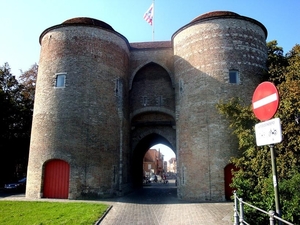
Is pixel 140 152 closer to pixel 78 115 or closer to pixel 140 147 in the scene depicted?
pixel 140 147

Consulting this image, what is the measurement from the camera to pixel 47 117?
17.4 metres

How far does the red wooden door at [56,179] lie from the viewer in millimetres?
16609

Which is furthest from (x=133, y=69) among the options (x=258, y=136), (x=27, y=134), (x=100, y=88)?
(x=258, y=136)

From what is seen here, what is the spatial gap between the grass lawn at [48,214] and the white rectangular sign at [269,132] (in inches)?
285

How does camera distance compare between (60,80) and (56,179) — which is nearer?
(56,179)

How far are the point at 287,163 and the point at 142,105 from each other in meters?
12.0

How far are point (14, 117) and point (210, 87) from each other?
19.1 m

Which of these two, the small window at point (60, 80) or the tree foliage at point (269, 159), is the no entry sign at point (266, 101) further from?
the small window at point (60, 80)

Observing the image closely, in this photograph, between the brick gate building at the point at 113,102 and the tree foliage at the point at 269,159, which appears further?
the brick gate building at the point at 113,102

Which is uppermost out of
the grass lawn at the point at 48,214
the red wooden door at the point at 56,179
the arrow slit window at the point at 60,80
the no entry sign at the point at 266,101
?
the arrow slit window at the point at 60,80

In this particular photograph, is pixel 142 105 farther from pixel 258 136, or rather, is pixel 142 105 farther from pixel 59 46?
pixel 258 136

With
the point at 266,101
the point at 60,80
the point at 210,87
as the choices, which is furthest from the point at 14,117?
the point at 266,101

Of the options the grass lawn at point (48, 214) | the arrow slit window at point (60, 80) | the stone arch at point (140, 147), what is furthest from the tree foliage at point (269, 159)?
the arrow slit window at point (60, 80)

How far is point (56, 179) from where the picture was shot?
55.0ft
